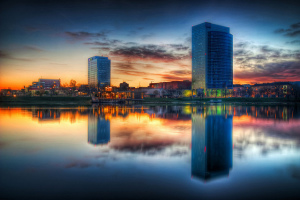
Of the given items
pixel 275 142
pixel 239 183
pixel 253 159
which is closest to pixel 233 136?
pixel 275 142

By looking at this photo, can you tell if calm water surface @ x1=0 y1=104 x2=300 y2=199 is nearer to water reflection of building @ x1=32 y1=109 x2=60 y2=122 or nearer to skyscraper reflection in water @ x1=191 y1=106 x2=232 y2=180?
skyscraper reflection in water @ x1=191 y1=106 x2=232 y2=180

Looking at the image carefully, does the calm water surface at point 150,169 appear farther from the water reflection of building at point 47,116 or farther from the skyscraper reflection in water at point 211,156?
the water reflection of building at point 47,116

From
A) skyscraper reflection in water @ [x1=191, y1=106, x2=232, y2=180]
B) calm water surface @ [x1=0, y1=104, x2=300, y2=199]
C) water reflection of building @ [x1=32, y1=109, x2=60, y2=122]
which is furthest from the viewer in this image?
water reflection of building @ [x1=32, y1=109, x2=60, y2=122]

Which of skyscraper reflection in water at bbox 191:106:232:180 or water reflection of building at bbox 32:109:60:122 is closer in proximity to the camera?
skyscraper reflection in water at bbox 191:106:232:180

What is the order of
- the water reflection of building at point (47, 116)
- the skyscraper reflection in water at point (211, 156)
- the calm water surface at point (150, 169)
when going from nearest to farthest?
the calm water surface at point (150, 169)
the skyscraper reflection in water at point (211, 156)
the water reflection of building at point (47, 116)

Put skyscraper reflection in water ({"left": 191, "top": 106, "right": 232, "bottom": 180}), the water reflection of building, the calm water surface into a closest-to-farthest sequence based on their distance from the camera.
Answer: the calm water surface, skyscraper reflection in water ({"left": 191, "top": 106, "right": 232, "bottom": 180}), the water reflection of building

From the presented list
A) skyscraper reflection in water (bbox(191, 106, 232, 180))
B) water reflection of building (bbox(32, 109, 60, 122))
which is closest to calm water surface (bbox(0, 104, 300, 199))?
skyscraper reflection in water (bbox(191, 106, 232, 180))

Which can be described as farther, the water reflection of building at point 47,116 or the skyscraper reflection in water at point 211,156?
the water reflection of building at point 47,116

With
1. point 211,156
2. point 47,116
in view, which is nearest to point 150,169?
point 211,156

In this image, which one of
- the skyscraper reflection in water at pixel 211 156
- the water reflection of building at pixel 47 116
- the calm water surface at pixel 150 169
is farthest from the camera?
the water reflection of building at pixel 47 116

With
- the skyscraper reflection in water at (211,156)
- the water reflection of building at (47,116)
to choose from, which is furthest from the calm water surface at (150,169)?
the water reflection of building at (47,116)

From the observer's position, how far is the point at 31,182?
29.5 feet

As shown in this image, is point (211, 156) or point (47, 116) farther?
point (47, 116)

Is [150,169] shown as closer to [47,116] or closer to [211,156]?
[211,156]
